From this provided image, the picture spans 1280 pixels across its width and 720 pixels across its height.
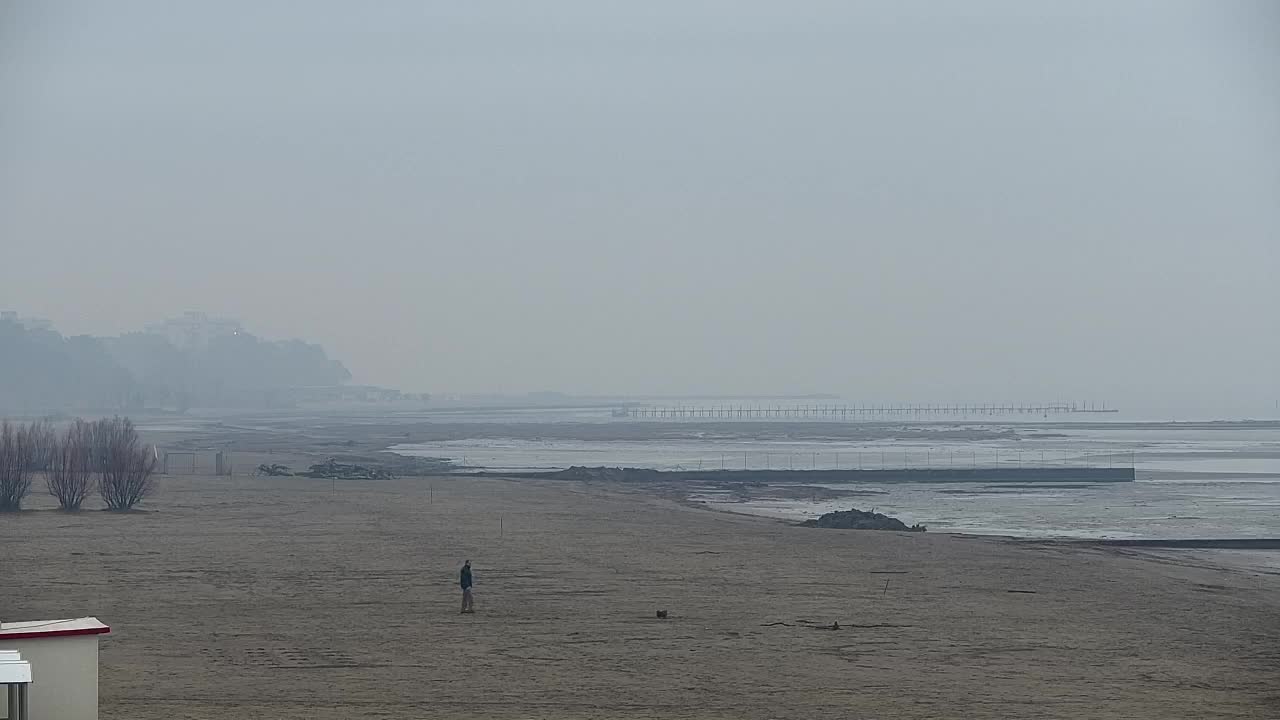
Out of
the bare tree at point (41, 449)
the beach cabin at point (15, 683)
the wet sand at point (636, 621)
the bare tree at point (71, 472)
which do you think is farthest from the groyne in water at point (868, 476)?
the beach cabin at point (15, 683)

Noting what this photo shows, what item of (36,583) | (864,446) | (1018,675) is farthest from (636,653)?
(864,446)

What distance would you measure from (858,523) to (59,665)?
34258mm

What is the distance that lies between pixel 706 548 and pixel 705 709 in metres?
18.9

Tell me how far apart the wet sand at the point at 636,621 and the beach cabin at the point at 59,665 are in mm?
5351

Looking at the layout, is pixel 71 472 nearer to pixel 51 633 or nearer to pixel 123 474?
pixel 123 474

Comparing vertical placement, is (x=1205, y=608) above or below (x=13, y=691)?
below

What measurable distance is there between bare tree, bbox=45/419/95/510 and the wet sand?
264 cm

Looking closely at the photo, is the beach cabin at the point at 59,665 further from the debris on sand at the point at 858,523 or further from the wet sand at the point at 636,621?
the debris on sand at the point at 858,523

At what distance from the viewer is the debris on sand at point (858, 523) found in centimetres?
4381

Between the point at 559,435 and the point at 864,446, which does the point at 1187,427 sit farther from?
the point at 559,435

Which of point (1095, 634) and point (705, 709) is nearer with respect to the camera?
point (705, 709)

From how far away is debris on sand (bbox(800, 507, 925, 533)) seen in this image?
1725 inches

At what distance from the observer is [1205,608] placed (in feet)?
90.2

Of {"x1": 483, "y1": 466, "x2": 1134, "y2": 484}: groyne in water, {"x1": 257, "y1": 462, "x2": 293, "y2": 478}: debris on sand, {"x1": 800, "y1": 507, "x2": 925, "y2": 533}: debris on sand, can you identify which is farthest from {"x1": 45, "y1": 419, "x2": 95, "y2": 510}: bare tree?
{"x1": 483, "y1": 466, "x2": 1134, "y2": 484}: groyne in water
